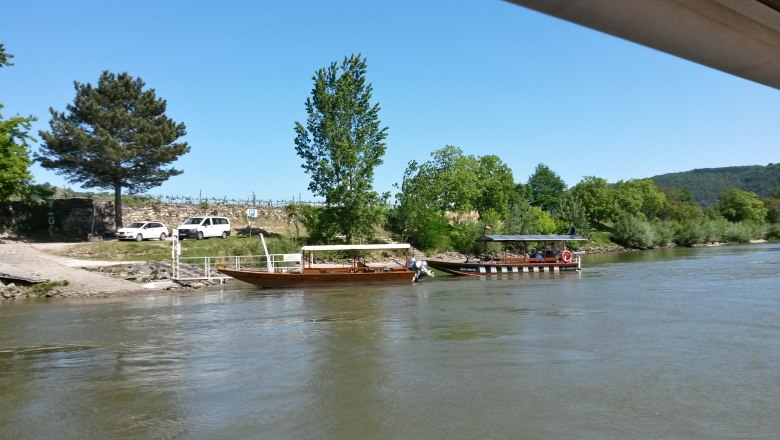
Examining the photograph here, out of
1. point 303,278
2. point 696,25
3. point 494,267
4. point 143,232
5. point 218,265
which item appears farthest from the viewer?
point 494,267

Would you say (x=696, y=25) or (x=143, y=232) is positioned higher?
(x=696, y=25)

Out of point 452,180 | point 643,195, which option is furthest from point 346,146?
point 643,195

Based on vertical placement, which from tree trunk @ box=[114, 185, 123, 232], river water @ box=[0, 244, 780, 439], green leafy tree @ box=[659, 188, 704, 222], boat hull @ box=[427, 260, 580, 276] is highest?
green leafy tree @ box=[659, 188, 704, 222]

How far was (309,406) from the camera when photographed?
873 cm

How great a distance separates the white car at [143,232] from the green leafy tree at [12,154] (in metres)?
5.92

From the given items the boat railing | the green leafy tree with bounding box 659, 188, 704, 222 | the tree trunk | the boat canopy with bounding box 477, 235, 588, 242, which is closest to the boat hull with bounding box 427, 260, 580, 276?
the boat canopy with bounding box 477, 235, 588, 242

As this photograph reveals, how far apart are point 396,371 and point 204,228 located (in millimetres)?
29154

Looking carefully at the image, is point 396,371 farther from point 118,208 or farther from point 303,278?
point 118,208

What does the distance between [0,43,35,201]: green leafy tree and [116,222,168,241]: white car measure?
5.92 metres

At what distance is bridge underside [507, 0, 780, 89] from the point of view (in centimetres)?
345

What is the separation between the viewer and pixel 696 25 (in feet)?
12.9

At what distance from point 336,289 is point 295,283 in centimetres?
220

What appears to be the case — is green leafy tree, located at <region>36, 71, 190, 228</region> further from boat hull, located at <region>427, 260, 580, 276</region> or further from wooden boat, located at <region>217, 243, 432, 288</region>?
boat hull, located at <region>427, 260, 580, 276</region>

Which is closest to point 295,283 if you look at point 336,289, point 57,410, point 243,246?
point 336,289
